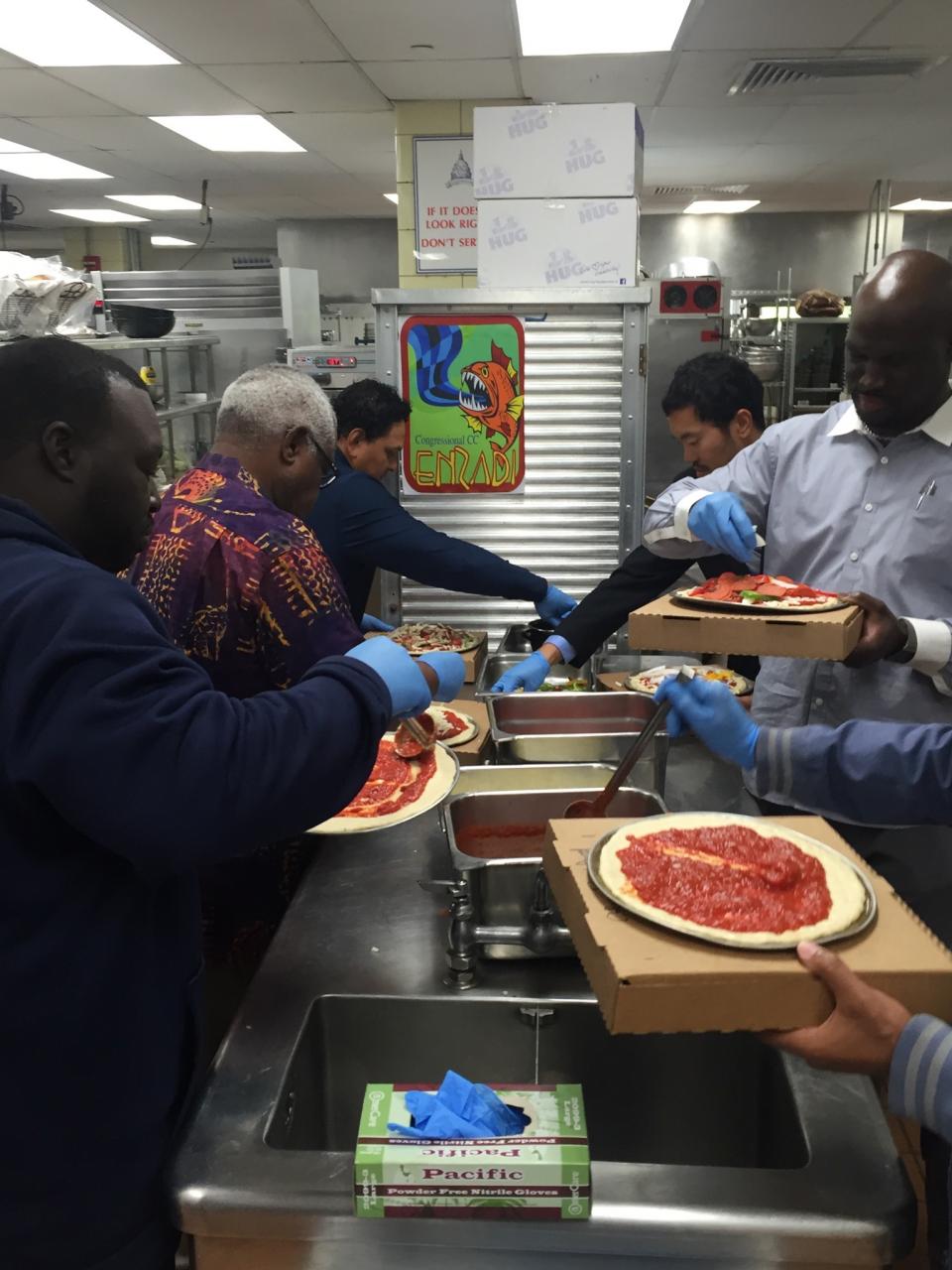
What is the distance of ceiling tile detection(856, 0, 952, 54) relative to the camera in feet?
15.0

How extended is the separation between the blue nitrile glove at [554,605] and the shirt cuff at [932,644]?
5.44ft

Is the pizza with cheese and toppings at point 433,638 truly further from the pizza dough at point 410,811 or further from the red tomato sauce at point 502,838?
the red tomato sauce at point 502,838

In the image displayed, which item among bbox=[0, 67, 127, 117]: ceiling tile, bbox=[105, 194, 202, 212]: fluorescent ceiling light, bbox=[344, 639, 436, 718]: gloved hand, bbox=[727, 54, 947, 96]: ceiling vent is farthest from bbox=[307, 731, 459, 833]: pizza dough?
bbox=[105, 194, 202, 212]: fluorescent ceiling light

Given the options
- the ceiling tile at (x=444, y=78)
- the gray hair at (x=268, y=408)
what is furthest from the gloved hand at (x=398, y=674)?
the ceiling tile at (x=444, y=78)

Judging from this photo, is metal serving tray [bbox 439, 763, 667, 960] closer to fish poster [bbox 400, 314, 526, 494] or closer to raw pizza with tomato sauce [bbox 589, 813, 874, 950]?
raw pizza with tomato sauce [bbox 589, 813, 874, 950]

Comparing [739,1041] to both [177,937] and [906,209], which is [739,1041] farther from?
[906,209]

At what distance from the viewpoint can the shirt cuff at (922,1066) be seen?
103 centimetres

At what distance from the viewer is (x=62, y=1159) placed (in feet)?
3.77

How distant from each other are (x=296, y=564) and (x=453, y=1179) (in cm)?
116

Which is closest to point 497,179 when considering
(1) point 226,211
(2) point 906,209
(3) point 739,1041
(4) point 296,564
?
(4) point 296,564

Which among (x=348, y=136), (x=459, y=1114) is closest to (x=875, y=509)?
(x=459, y=1114)

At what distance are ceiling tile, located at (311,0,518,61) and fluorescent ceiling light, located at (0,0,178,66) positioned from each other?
1.06 metres

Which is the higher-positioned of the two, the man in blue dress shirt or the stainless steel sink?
the man in blue dress shirt

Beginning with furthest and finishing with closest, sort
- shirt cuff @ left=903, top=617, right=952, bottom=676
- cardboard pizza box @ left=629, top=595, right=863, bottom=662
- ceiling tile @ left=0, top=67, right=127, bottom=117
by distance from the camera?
ceiling tile @ left=0, top=67, right=127, bottom=117, shirt cuff @ left=903, top=617, right=952, bottom=676, cardboard pizza box @ left=629, top=595, right=863, bottom=662
